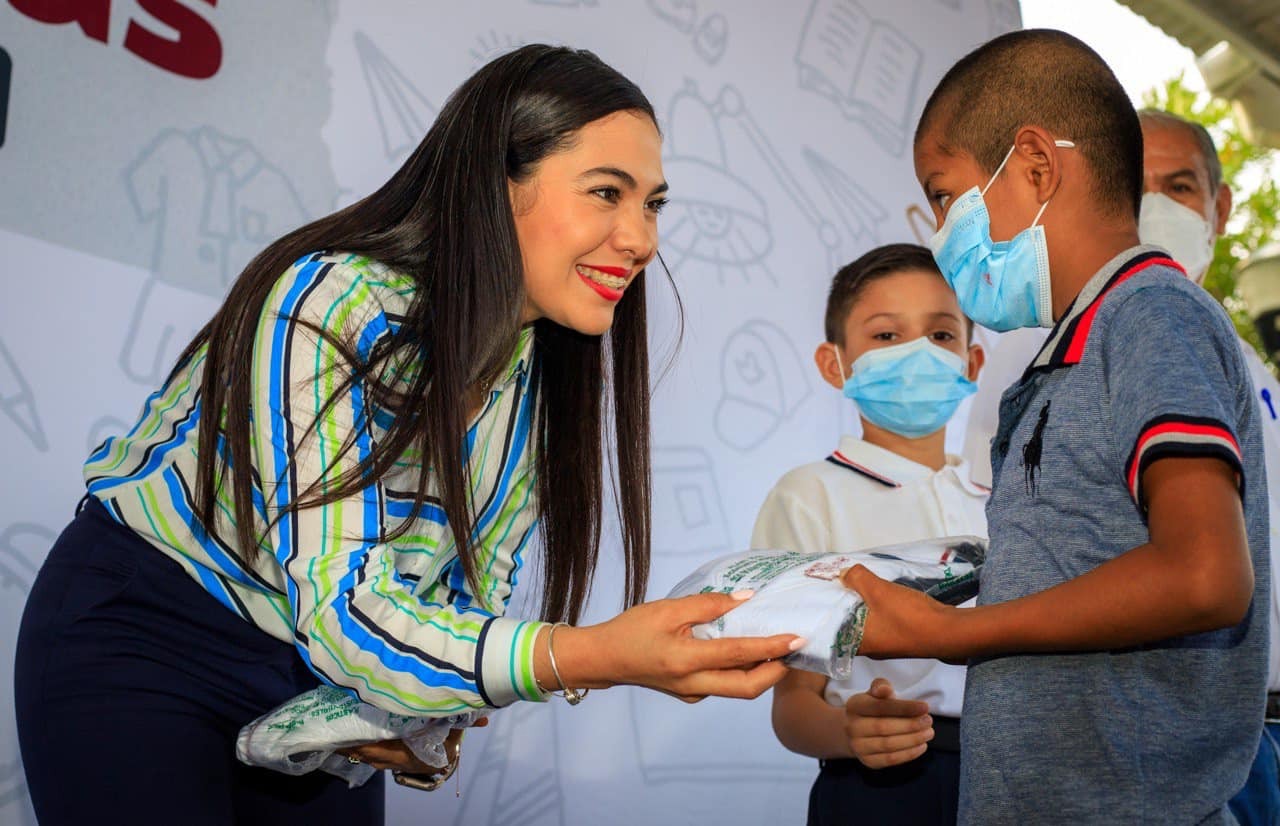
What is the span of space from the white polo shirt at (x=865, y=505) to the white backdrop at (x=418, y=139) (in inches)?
28.0

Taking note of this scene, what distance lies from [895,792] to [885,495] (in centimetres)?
43

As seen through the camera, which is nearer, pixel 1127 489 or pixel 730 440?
pixel 1127 489

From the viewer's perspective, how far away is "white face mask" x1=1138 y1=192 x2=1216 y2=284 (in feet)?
6.38

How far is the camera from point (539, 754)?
220cm

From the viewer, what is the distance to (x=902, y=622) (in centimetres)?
100

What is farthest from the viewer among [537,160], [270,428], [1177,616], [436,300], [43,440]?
[43,440]

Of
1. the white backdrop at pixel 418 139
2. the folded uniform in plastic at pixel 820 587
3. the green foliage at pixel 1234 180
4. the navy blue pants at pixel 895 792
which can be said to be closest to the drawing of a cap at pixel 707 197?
the white backdrop at pixel 418 139

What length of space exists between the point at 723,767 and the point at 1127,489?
66.4 inches

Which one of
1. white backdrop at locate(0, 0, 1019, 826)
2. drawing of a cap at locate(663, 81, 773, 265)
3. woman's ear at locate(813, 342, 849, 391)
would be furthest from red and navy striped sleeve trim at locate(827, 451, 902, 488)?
drawing of a cap at locate(663, 81, 773, 265)

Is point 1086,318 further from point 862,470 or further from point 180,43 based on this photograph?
point 180,43

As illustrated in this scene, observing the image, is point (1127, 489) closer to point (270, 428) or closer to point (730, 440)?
point (270, 428)

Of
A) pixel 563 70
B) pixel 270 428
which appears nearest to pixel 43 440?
pixel 270 428

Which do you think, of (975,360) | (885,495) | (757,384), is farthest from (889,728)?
(757,384)

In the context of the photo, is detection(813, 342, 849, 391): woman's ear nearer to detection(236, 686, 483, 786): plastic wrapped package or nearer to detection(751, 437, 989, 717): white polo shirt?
detection(751, 437, 989, 717): white polo shirt
